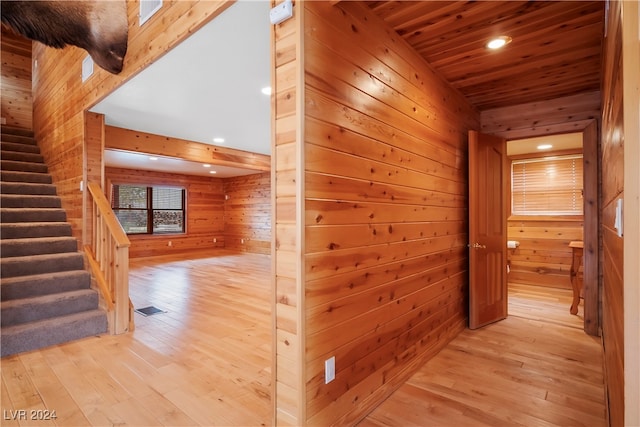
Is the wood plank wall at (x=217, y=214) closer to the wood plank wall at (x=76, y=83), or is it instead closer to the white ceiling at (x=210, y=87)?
the wood plank wall at (x=76, y=83)

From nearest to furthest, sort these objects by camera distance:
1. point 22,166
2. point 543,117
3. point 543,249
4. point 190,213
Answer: point 543,117, point 22,166, point 543,249, point 190,213

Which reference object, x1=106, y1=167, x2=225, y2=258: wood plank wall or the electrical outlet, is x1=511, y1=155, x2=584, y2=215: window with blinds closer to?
the electrical outlet

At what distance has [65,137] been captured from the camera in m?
3.95

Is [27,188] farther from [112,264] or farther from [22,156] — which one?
[112,264]

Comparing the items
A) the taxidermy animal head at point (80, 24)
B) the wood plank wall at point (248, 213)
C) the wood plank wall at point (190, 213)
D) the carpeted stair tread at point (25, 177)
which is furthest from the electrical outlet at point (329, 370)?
the wood plank wall at point (190, 213)

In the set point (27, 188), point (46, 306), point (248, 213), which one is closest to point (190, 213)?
point (248, 213)

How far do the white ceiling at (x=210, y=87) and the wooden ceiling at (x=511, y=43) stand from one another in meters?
0.92

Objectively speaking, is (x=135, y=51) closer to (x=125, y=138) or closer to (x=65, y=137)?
(x=65, y=137)

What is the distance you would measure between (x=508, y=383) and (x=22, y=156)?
6.12 meters

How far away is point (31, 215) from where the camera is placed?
12.2ft

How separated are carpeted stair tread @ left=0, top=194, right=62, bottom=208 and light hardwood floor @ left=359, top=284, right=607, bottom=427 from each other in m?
4.45

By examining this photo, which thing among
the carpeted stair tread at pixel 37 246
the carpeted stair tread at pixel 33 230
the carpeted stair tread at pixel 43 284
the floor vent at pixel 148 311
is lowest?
the floor vent at pixel 148 311

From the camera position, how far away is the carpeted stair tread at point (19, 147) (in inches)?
175

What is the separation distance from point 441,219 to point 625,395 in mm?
1940
